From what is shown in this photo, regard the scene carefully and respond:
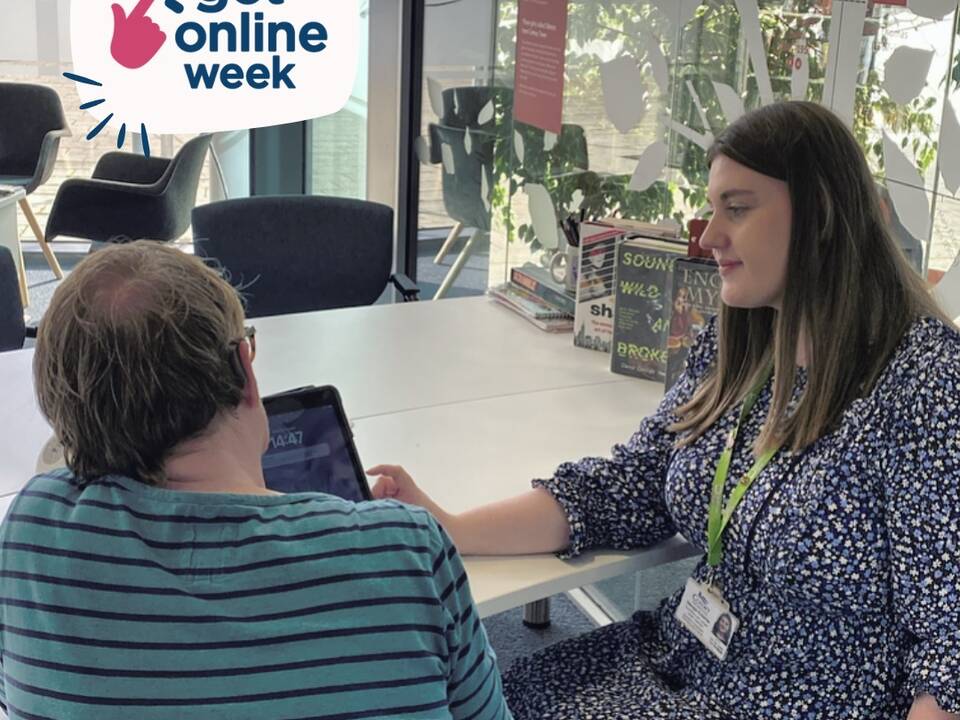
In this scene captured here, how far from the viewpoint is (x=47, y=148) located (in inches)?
219

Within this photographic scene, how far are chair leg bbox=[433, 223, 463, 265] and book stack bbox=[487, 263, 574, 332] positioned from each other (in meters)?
1.40

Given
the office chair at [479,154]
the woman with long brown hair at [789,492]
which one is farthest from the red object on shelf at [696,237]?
the office chair at [479,154]

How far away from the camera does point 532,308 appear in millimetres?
2922

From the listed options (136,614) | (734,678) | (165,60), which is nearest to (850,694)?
(734,678)

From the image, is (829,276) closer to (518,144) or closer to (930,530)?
(930,530)

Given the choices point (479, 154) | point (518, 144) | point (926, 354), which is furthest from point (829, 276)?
point (479, 154)

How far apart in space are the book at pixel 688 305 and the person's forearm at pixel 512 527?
1.97ft

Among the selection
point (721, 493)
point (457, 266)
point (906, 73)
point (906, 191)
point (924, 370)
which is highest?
point (906, 73)

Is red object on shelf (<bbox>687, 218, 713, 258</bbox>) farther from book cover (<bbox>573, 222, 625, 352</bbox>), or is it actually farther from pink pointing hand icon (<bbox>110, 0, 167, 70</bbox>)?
pink pointing hand icon (<bbox>110, 0, 167, 70</bbox>)

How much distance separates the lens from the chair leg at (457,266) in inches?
171

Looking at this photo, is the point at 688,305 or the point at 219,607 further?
the point at 688,305

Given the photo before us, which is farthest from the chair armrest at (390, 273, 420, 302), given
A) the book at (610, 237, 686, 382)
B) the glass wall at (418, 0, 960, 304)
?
the book at (610, 237, 686, 382)

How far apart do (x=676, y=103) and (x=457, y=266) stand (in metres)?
1.74

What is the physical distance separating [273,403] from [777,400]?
69cm
